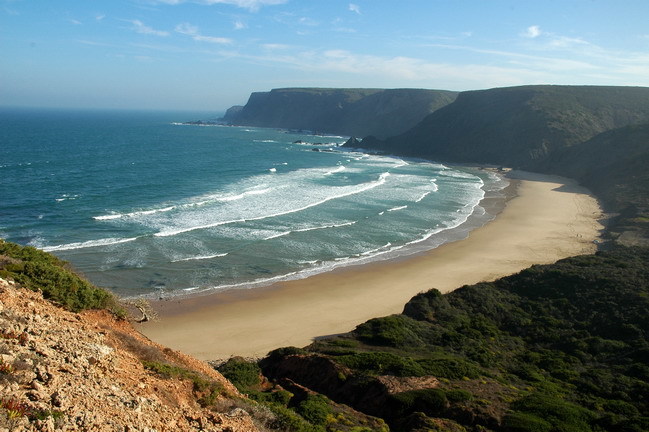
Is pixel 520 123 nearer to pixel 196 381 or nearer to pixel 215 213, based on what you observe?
pixel 215 213

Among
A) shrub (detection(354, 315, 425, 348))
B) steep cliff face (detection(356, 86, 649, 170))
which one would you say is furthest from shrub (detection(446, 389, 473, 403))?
steep cliff face (detection(356, 86, 649, 170))

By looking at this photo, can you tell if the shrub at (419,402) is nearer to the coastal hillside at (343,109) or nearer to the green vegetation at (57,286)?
the green vegetation at (57,286)

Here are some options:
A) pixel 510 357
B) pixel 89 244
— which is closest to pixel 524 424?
pixel 510 357

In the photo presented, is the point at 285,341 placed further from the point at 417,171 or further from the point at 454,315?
the point at 417,171

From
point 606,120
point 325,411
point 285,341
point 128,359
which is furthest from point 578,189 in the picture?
point 128,359

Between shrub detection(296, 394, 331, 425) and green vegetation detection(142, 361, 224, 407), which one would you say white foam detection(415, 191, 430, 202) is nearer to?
shrub detection(296, 394, 331, 425)

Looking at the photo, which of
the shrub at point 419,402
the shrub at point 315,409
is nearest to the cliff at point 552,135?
the shrub at point 419,402
